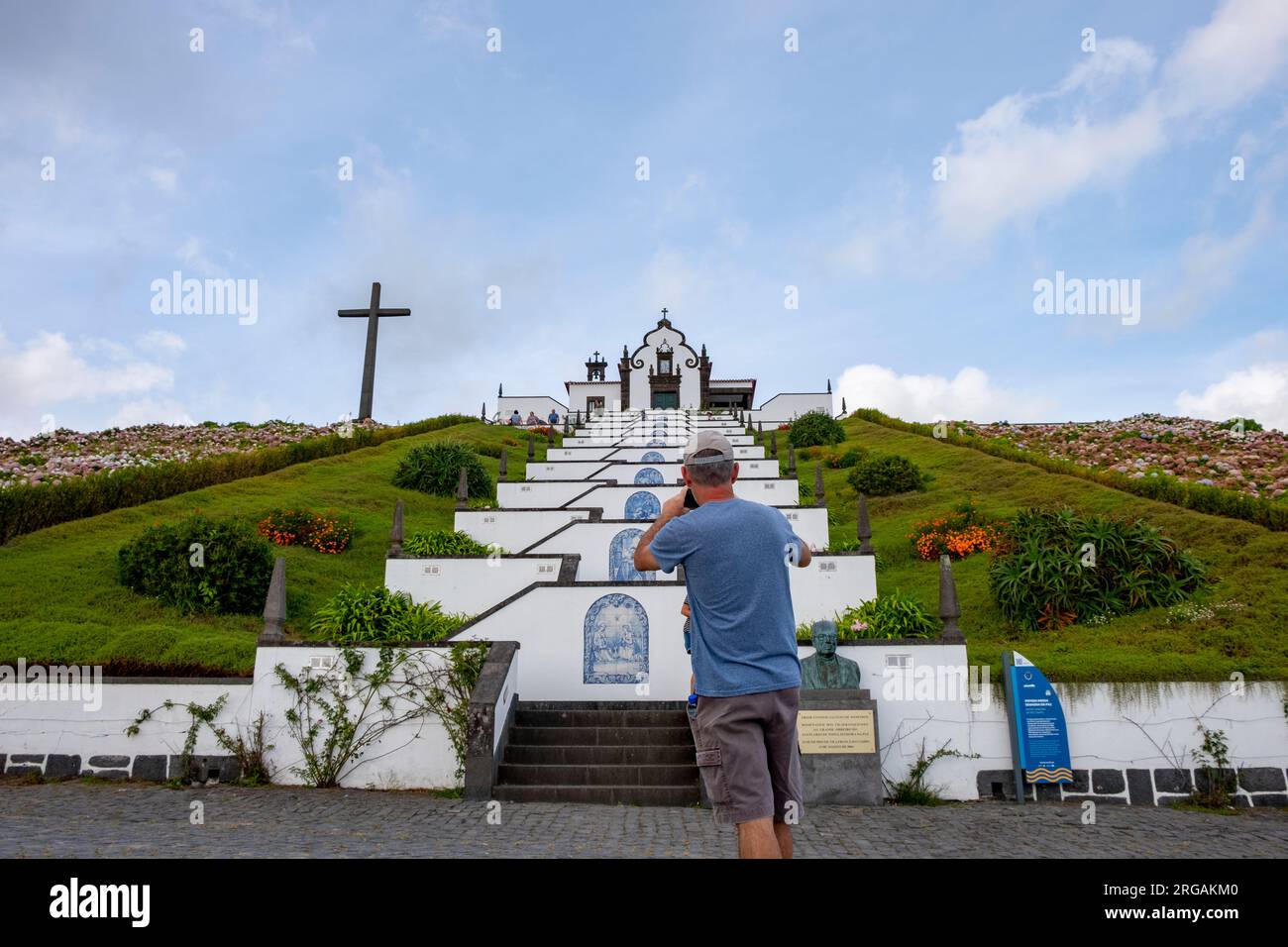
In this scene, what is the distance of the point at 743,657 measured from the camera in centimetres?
327

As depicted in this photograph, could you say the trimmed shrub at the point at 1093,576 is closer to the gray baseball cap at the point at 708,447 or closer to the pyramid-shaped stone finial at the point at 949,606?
the pyramid-shaped stone finial at the point at 949,606

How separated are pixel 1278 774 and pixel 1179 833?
242 centimetres

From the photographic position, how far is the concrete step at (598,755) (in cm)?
979

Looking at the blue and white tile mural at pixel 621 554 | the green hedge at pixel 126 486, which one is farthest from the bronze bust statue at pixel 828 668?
the green hedge at pixel 126 486

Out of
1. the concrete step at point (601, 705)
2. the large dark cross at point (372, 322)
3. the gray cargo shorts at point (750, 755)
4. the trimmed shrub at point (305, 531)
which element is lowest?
the concrete step at point (601, 705)

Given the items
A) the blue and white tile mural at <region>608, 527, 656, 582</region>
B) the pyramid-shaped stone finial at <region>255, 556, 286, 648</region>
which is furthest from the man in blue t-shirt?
the blue and white tile mural at <region>608, 527, 656, 582</region>

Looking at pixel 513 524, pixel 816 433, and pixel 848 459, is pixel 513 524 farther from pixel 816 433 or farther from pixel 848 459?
pixel 816 433

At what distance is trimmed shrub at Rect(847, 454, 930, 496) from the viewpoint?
24312 mm

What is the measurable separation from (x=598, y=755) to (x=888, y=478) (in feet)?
55.2

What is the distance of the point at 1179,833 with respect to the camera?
7344 mm

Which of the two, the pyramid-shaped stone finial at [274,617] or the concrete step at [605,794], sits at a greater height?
the pyramid-shaped stone finial at [274,617]

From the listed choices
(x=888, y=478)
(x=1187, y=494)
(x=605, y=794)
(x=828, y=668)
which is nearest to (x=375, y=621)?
(x=605, y=794)

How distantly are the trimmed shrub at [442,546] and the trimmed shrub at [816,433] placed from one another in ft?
71.3

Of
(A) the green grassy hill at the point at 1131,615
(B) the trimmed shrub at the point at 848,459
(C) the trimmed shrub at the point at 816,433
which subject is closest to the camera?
(A) the green grassy hill at the point at 1131,615
